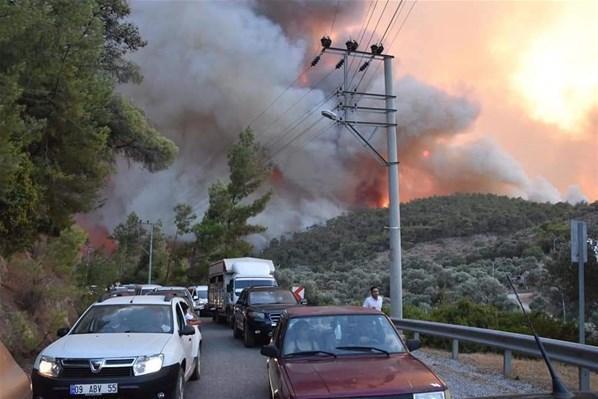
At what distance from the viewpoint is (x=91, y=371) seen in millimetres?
7062

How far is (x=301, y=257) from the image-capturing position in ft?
240

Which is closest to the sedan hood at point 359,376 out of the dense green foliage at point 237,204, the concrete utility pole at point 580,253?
the concrete utility pole at point 580,253

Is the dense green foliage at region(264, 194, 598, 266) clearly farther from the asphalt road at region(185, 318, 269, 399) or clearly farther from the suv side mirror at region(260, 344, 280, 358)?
the suv side mirror at region(260, 344, 280, 358)

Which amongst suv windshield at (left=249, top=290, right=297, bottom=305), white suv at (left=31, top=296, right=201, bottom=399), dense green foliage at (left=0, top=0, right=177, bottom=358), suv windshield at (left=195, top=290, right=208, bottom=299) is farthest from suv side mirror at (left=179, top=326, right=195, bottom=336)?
suv windshield at (left=195, top=290, right=208, bottom=299)

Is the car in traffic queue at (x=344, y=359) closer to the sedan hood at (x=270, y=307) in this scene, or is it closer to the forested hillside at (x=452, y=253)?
the sedan hood at (x=270, y=307)

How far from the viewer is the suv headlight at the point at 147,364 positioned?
716 centimetres

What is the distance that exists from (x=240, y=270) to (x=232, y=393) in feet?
57.0

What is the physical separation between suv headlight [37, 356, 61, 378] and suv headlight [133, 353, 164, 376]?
911 millimetres

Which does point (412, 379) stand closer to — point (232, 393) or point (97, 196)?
point (232, 393)

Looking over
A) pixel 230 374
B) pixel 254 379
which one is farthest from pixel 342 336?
pixel 230 374

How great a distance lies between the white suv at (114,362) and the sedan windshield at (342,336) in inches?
73.8

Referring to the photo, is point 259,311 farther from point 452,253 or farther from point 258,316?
point 452,253

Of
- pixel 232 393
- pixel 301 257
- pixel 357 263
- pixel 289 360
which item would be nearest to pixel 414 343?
pixel 289 360

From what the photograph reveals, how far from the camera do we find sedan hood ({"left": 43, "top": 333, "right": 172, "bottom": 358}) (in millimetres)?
7281
